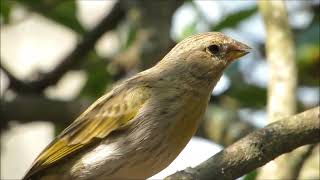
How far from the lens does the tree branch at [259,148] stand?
11.7ft

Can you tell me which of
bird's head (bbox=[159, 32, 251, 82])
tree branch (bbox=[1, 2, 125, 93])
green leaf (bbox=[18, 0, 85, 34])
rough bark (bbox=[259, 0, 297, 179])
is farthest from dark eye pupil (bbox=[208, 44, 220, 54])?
green leaf (bbox=[18, 0, 85, 34])

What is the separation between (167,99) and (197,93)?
0.17 meters

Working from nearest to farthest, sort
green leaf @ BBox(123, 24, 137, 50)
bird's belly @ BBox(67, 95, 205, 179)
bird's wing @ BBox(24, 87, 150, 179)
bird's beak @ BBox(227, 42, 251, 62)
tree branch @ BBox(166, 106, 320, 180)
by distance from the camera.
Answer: tree branch @ BBox(166, 106, 320, 180)
bird's belly @ BBox(67, 95, 205, 179)
bird's wing @ BBox(24, 87, 150, 179)
bird's beak @ BBox(227, 42, 251, 62)
green leaf @ BBox(123, 24, 137, 50)

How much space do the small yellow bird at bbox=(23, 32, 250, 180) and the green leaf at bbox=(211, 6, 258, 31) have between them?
1139mm

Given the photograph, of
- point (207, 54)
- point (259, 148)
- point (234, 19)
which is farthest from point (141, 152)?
point (234, 19)

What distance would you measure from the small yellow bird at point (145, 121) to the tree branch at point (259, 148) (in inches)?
15.8

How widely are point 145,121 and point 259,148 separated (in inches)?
24.1

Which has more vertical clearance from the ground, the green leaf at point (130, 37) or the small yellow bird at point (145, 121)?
the green leaf at point (130, 37)

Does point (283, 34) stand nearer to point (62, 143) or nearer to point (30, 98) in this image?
point (62, 143)

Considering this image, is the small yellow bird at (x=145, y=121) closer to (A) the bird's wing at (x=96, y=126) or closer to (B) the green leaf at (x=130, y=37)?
(A) the bird's wing at (x=96, y=126)

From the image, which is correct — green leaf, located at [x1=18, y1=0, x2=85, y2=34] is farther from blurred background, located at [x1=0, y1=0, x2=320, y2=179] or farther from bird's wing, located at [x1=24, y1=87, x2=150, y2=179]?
bird's wing, located at [x1=24, y1=87, x2=150, y2=179]

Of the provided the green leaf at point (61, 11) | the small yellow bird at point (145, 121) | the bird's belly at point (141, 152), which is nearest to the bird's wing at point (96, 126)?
the small yellow bird at point (145, 121)

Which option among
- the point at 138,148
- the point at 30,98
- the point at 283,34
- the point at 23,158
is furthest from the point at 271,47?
the point at 23,158

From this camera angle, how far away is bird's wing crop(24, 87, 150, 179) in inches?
163
